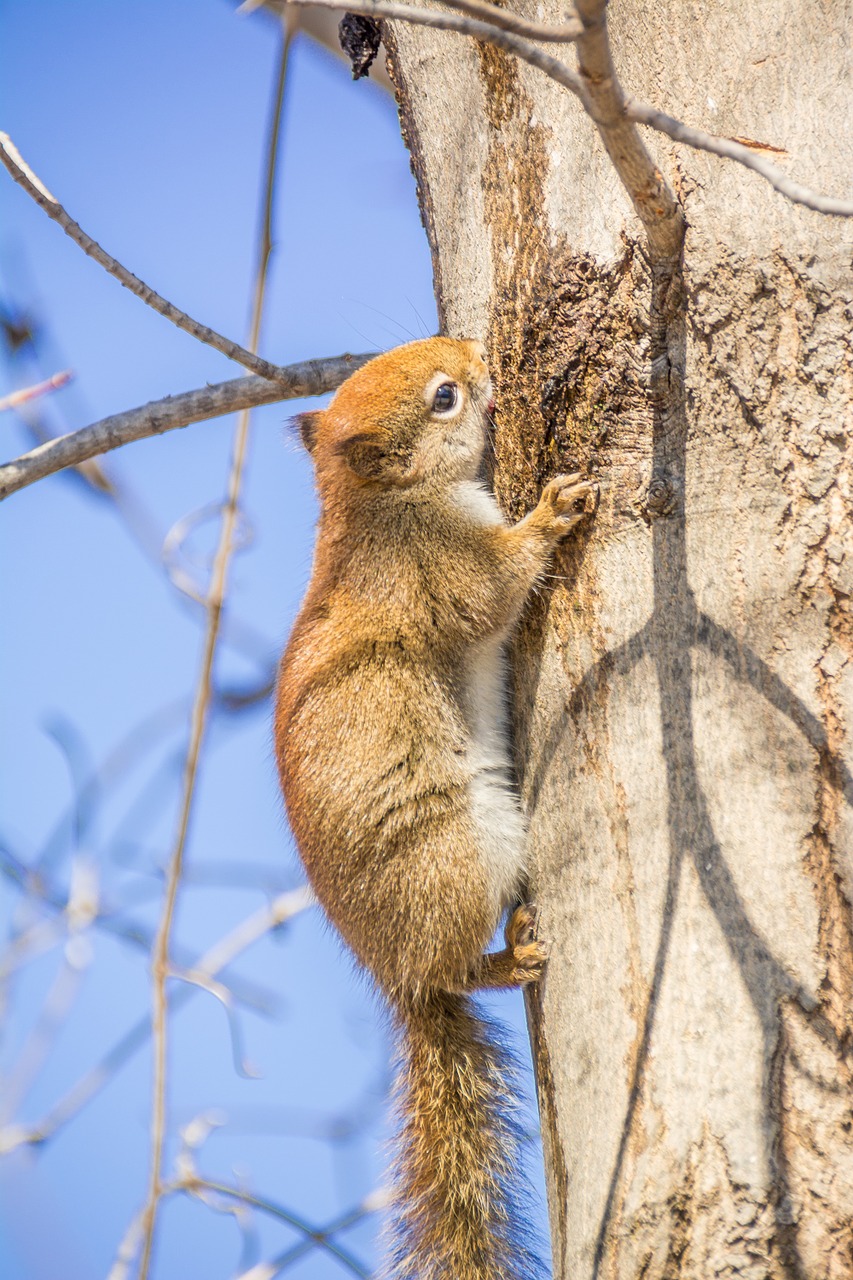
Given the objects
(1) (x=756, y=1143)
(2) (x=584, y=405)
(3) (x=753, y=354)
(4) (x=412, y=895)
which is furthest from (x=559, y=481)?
(1) (x=756, y=1143)

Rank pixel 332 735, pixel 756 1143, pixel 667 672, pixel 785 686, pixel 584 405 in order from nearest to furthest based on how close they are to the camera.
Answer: pixel 756 1143
pixel 785 686
pixel 667 672
pixel 584 405
pixel 332 735

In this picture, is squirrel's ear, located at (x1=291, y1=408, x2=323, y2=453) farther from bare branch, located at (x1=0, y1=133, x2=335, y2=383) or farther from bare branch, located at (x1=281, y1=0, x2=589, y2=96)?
bare branch, located at (x1=281, y1=0, x2=589, y2=96)

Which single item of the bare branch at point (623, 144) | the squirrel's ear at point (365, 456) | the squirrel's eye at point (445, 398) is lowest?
the bare branch at point (623, 144)

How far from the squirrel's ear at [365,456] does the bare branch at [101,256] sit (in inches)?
26.1

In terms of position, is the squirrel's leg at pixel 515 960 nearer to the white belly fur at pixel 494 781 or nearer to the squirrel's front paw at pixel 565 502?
the white belly fur at pixel 494 781

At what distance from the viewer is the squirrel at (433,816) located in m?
2.64

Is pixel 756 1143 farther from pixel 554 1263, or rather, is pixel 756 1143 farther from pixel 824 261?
pixel 824 261

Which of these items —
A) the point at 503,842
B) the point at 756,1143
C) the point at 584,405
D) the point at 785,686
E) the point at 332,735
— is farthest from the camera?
the point at 332,735

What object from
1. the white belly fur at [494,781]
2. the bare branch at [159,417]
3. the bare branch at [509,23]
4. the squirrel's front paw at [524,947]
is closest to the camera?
the bare branch at [509,23]

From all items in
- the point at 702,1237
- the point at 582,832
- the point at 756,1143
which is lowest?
the point at 702,1237

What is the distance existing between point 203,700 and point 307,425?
4.15ft

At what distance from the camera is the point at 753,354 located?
200cm

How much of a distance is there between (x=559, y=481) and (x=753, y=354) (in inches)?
20.3

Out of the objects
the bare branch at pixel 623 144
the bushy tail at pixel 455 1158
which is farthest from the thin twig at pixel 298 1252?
the bare branch at pixel 623 144
